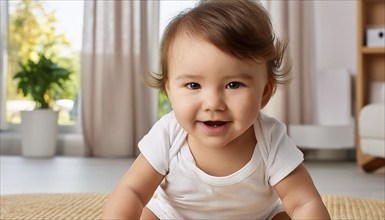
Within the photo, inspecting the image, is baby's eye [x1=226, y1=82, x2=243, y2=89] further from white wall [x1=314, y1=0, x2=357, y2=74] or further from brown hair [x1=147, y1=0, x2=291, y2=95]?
white wall [x1=314, y1=0, x2=357, y2=74]

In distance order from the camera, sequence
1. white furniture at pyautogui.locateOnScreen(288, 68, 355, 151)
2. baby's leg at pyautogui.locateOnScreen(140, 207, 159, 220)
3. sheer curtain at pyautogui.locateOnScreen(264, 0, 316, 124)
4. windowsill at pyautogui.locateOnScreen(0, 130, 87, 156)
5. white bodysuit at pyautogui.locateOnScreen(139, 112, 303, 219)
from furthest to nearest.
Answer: windowsill at pyautogui.locateOnScreen(0, 130, 87, 156) < sheer curtain at pyautogui.locateOnScreen(264, 0, 316, 124) < white furniture at pyautogui.locateOnScreen(288, 68, 355, 151) < baby's leg at pyautogui.locateOnScreen(140, 207, 159, 220) < white bodysuit at pyautogui.locateOnScreen(139, 112, 303, 219)

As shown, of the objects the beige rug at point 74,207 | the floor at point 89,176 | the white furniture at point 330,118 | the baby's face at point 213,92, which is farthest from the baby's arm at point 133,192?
the white furniture at point 330,118

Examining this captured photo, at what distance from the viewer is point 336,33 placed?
388cm

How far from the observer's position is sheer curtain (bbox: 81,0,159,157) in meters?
3.86

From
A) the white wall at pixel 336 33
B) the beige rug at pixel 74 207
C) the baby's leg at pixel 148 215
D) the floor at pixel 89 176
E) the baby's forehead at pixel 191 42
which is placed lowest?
the floor at pixel 89 176

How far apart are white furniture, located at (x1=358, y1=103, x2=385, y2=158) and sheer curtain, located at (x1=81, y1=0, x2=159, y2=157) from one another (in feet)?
4.34

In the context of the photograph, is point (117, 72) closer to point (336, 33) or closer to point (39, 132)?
point (39, 132)

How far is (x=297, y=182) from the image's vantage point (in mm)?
1101

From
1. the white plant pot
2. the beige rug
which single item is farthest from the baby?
the white plant pot

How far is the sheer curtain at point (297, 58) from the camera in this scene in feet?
12.4


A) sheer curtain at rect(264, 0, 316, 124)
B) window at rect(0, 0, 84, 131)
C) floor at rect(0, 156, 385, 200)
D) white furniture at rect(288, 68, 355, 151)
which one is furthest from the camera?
window at rect(0, 0, 84, 131)

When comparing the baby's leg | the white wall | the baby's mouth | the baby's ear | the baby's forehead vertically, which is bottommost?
the baby's leg

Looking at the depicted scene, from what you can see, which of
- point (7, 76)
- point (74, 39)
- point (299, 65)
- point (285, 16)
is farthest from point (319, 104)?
point (7, 76)

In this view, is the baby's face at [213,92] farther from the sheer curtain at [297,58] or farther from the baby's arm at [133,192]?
the sheer curtain at [297,58]
